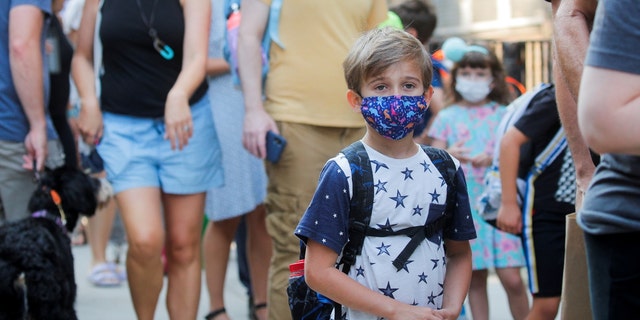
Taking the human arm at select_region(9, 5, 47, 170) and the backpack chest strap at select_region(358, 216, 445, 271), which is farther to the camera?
the human arm at select_region(9, 5, 47, 170)

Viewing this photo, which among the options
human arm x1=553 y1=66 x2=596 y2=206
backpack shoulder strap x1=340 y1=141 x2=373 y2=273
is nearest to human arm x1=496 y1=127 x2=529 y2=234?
human arm x1=553 y1=66 x2=596 y2=206

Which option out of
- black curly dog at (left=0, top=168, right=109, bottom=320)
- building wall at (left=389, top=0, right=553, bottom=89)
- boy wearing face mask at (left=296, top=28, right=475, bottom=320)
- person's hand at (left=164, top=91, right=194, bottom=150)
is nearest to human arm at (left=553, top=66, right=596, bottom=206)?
boy wearing face mask at (left=296, top=28, right=475, bottom=320)

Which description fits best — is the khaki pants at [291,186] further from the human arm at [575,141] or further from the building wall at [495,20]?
the building wall at [495,20]

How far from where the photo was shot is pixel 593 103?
2.49m

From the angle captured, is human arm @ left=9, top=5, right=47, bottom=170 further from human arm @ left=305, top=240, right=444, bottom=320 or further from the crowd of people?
human arm @ left=305, top=240, right=444, bottom=320

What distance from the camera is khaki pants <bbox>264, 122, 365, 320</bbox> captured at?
16.3 ft

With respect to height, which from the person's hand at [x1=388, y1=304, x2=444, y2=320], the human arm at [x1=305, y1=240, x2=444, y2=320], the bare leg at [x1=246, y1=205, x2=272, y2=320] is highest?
the human arm at [x1=305, y1=240, x2=444, y2=320]

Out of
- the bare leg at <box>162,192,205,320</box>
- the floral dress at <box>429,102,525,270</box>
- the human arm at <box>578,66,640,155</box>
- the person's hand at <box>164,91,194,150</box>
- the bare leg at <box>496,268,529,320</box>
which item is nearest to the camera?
the human arm at <box>578,66,640,155</box>

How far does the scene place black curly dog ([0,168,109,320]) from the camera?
4996mm

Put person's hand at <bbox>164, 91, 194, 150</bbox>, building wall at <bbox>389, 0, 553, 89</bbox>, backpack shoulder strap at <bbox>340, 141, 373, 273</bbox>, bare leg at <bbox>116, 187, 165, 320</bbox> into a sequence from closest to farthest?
backpack shoulder strap at <bbox>340, 141, 373, 273</bbox> → person's hand at <bbox>164, 91, 194, 150</bbox> → bare leg at <bbox>116, 187, 165, 320</bbox> → building wall at <bbox>389, 0, 553, 89</bbox>

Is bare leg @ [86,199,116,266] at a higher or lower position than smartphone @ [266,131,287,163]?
lower

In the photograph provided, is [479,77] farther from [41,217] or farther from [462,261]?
[462,261]

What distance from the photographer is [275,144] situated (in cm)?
496

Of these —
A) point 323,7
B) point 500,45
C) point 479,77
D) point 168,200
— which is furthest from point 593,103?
point 500,45
